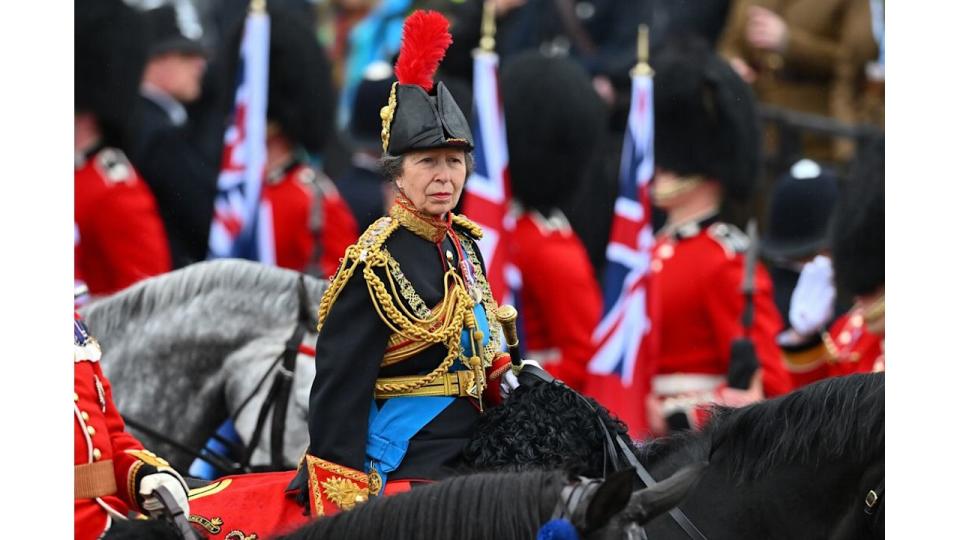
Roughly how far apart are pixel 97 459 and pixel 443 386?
847mm

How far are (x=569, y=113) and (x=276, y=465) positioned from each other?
402 centimetres

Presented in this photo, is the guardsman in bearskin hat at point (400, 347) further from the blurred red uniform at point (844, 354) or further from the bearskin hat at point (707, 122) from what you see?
the bearskin hat at point (707, 122)

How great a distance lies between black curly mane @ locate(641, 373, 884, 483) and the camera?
3797 mm

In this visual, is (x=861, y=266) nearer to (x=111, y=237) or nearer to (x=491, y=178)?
(x=491, y=178)

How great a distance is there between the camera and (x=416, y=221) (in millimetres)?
4016

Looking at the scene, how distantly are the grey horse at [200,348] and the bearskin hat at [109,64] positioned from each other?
7.36 feet

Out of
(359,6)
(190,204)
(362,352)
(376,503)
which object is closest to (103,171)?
(190,204)

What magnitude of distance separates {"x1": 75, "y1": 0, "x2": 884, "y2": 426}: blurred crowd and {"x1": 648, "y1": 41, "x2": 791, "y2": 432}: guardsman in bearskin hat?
65mm

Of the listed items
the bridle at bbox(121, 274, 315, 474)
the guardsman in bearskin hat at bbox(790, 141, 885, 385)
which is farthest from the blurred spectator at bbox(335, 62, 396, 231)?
the bridle at bbox(121, 274, 315, 474)

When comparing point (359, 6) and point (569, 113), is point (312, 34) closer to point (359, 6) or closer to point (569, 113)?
point (569, 113)

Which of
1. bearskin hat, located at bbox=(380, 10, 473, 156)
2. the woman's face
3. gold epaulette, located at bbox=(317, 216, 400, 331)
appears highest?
bearskin hat, located at bbox=(380, 10, 473, 156)

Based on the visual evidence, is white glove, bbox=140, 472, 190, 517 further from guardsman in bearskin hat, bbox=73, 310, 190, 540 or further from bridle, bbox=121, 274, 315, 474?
bridle, bbox=121, 274, 315, 474

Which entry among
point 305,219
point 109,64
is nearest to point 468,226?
point 305,219

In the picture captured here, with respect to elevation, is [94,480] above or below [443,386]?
below
